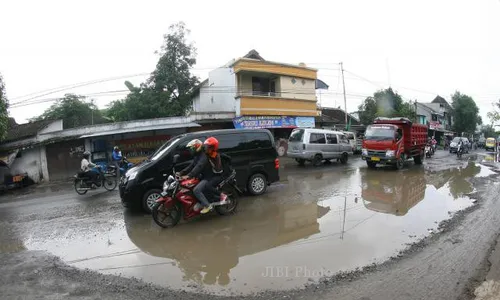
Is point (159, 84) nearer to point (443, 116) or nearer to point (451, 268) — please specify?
point (451, 268)

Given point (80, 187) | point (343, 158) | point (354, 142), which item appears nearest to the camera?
point (80, 187)

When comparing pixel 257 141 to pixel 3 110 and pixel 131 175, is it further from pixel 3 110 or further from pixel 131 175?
pixel 3 110

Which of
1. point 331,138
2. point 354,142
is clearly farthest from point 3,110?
point 354,142

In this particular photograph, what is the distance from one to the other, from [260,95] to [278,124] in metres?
2.52

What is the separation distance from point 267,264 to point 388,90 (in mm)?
44414

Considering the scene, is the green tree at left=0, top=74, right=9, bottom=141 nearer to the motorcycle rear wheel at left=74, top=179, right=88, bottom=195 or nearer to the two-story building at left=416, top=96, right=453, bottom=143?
the motorcycle rear wheel at left=74, top=179, right=88, bottom=195

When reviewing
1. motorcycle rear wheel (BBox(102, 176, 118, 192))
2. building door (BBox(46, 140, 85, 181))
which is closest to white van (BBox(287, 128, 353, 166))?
motorcycle rear wheel (BBox(102, 176, 118, 192))

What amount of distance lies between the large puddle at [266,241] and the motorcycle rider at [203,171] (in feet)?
2.00

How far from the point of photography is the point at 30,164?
17078 mm

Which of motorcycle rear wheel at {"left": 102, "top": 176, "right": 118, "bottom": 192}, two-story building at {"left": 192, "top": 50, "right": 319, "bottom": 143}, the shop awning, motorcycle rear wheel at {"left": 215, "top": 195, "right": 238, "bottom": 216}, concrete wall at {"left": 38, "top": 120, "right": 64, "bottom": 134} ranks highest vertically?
two-story building at {"left": 192, "top": 50, "right": 319, "bottom": 143}

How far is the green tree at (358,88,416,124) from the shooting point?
40.0 m

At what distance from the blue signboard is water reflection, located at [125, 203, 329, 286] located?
14503 millimetres

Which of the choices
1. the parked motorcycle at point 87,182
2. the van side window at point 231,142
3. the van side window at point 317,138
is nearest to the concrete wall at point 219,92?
the van side window at point 317,138

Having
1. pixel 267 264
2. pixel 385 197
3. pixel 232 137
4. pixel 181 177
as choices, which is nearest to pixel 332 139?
pixel 385 197
